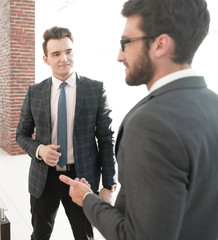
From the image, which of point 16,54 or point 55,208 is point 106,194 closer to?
point 55,208

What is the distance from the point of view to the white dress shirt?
206 centimetres

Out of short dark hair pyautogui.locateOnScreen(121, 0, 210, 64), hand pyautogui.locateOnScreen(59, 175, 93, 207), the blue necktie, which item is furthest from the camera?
the blue necktie

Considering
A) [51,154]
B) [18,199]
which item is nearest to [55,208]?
[51,154]

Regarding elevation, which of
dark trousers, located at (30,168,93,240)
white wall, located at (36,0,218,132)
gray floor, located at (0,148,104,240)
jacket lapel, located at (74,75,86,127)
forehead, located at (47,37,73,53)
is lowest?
gray floor, located at (0,148,104,240)

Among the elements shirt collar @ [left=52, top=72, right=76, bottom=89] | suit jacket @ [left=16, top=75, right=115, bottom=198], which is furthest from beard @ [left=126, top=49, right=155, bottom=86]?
shirt collar @ [left=52, top=72, right=76, bottom=89]

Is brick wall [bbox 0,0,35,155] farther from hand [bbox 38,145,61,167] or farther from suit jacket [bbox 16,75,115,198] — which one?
hand [bbox 38,145,61,167]

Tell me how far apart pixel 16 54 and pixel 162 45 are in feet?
18.7

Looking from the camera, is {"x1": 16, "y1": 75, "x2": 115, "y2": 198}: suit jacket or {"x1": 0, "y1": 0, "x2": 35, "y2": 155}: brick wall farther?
{"x1": 0, "y1": 0, "x2": 35, "y2": 155}: brick wall

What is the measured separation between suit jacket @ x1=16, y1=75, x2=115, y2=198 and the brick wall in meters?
4.27

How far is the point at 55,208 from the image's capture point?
2.11 m

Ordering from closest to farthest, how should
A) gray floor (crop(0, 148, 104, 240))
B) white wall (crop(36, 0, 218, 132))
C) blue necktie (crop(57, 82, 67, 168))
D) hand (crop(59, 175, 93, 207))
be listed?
hand (crop(59, 175, 93, 207)) → blue necktie (crop(57, 82, 67, 168)) → gray floor (crop(0, 148, 104, 240)) → white wall (crop(36, 0, 218, 132))

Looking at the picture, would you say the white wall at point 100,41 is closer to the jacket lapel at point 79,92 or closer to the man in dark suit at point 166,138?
the jacket lapel at point 79,92

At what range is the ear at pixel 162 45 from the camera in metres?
0.91

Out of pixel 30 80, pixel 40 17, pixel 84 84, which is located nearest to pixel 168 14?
pixel 84 84
